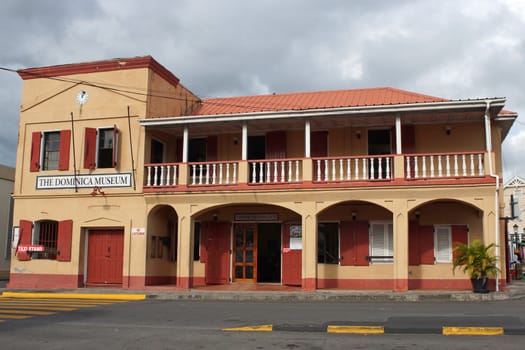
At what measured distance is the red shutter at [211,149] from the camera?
20922 millimetres

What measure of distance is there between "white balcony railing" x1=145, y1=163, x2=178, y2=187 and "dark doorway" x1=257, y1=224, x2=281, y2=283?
365 centimetres

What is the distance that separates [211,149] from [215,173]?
2.15 m

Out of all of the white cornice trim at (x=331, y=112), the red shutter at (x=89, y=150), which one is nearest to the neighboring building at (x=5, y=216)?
the red shutter at (x=89, y=150)

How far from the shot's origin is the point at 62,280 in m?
19.9

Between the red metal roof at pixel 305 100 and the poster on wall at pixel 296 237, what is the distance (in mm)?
4225

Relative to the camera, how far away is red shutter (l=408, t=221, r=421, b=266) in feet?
59.0

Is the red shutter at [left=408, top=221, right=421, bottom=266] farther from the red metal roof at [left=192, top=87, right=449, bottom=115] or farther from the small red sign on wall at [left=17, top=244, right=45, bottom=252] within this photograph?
the small red sign on wall at [left=17, top=244, right=45, bottom=252]

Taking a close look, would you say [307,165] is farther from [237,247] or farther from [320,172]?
[237,247]

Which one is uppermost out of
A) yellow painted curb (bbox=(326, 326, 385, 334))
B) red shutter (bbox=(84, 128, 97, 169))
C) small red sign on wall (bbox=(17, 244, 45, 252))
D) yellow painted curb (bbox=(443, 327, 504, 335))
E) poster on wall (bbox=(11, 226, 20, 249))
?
red shutter (bbox=(84, 128, 97, 169))

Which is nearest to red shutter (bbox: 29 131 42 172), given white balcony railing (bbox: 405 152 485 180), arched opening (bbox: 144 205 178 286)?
arched opening (bbox: 144 205 178 286)

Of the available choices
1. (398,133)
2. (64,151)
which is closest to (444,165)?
(398,133)

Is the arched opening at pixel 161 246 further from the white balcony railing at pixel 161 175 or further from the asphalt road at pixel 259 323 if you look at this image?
the asphalt road at pixel 259 323

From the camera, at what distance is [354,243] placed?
18688 millimetres

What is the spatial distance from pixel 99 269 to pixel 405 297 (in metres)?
10.9
